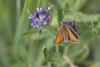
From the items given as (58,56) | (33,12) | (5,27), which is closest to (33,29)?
(33,12)

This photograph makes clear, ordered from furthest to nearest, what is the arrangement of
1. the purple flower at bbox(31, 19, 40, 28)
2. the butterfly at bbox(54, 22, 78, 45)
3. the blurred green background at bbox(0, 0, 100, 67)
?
the blurred green background at bbox(0, 0, 100, 67) → the purple flower at bbox(31, 19, 40, 28) → the butterfly at bbox(54, 22, 78, 45)

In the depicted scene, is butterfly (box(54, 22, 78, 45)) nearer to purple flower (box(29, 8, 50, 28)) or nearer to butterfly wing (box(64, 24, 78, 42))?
butterfly wing (box(64, 24, 78, 42))

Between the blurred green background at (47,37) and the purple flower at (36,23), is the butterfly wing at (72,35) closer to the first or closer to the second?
the blurred green background at (47,37)

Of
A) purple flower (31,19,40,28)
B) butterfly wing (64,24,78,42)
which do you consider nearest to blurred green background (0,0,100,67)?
purple flower (31,19,40,28)

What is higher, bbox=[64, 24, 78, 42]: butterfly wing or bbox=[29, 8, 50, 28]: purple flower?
bbox=[29, 8, 50, 28]: purple flower

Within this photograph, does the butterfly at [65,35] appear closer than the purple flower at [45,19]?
Yes

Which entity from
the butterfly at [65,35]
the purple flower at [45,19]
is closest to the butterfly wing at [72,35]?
the butterfly at [65,35]
